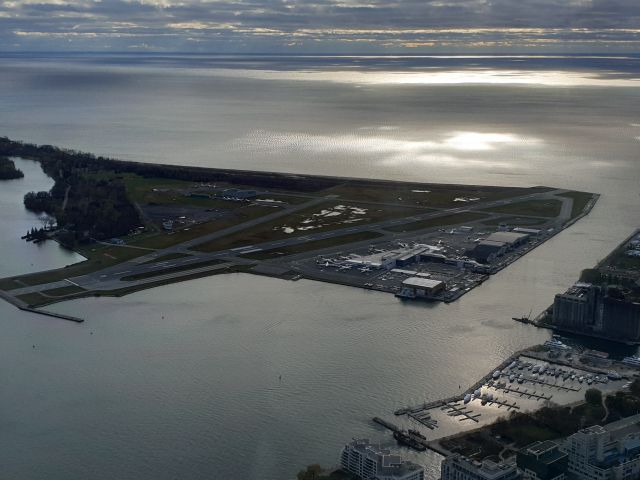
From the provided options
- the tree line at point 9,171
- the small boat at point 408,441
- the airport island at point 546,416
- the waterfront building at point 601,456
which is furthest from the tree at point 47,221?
the waterfront building at point 601,456

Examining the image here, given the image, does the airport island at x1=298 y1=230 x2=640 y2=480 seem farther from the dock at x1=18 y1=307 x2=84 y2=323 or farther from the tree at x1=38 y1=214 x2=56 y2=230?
the tree at x1=38 y1=214 x2=56 y2=230

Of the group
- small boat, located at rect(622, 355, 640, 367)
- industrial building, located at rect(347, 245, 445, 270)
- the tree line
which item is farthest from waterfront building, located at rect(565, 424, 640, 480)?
Result: the tree line

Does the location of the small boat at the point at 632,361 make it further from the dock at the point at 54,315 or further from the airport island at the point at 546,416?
the dock at the point at 54,315

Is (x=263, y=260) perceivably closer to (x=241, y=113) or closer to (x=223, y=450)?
(x=223, y=450)

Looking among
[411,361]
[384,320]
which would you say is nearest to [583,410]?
[411,361]

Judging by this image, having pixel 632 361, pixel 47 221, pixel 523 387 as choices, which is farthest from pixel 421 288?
pixel 47 221

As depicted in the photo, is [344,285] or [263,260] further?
[263,260]

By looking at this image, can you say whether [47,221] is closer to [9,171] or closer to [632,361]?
[9,171]
